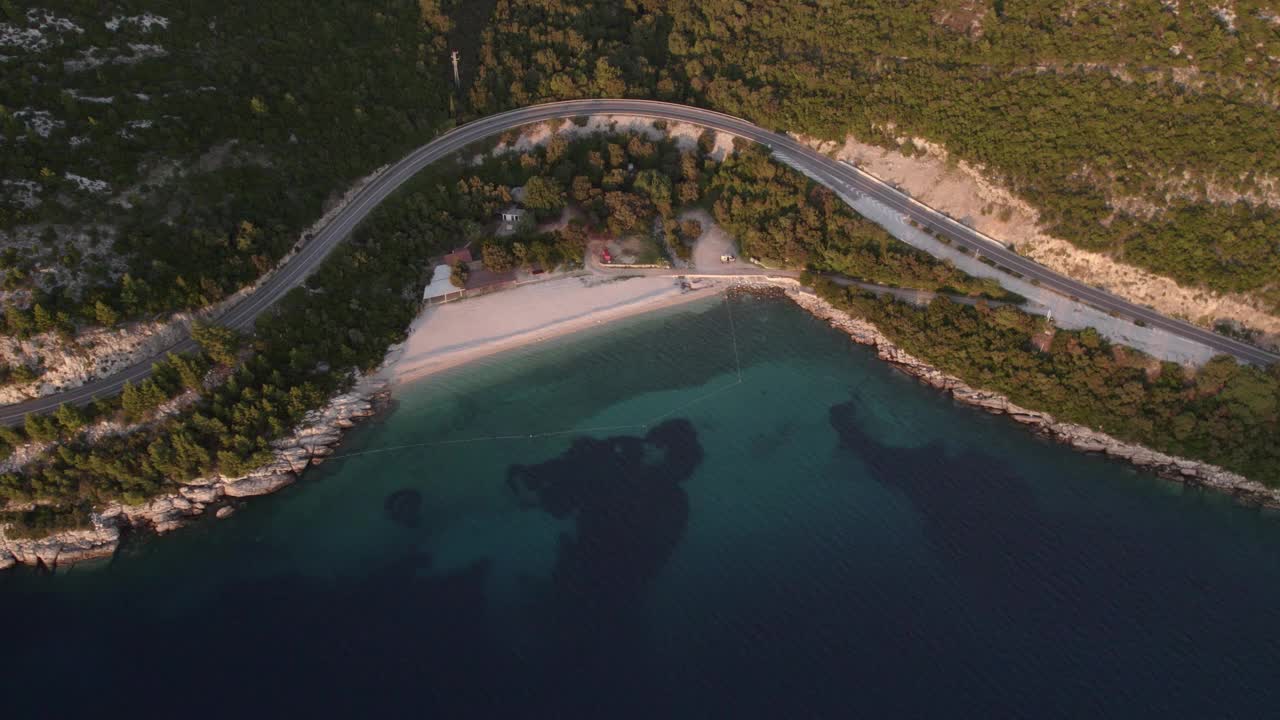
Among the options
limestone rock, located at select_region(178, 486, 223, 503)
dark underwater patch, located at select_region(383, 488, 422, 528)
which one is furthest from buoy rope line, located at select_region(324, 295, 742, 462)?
limestone rock, located at select_region(178, 486, 223, 503)

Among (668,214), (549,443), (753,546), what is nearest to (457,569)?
(549,443)

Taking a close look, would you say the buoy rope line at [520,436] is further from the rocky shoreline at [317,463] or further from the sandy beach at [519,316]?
the sandy beach at [519,316]

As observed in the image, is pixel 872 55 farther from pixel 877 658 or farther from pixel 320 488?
pixel 320 488

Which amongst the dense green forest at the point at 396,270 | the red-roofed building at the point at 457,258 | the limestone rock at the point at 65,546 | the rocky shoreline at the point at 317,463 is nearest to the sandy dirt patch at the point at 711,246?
the dense green forest at the point at 396,270

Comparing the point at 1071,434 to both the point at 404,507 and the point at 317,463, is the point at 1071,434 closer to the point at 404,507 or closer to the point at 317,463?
the point at 404,507

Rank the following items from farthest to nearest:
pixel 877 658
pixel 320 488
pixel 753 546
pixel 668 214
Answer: pixel 668 214
pixel 320 488
pixel 753 546
pixel 877 658

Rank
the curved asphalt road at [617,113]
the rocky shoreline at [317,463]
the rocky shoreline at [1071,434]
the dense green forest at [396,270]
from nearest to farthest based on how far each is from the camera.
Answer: the rocky shoreline at [317,463] < the dense green forest at [396,270] < the rocky shoreline at [1071,434] < the curved asphalt road at [617,113]

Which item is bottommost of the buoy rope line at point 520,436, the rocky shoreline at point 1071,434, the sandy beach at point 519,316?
the rocky shoreline at point 1071,434

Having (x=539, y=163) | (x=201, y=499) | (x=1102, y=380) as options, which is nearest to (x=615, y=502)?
(x=201, y=499)
